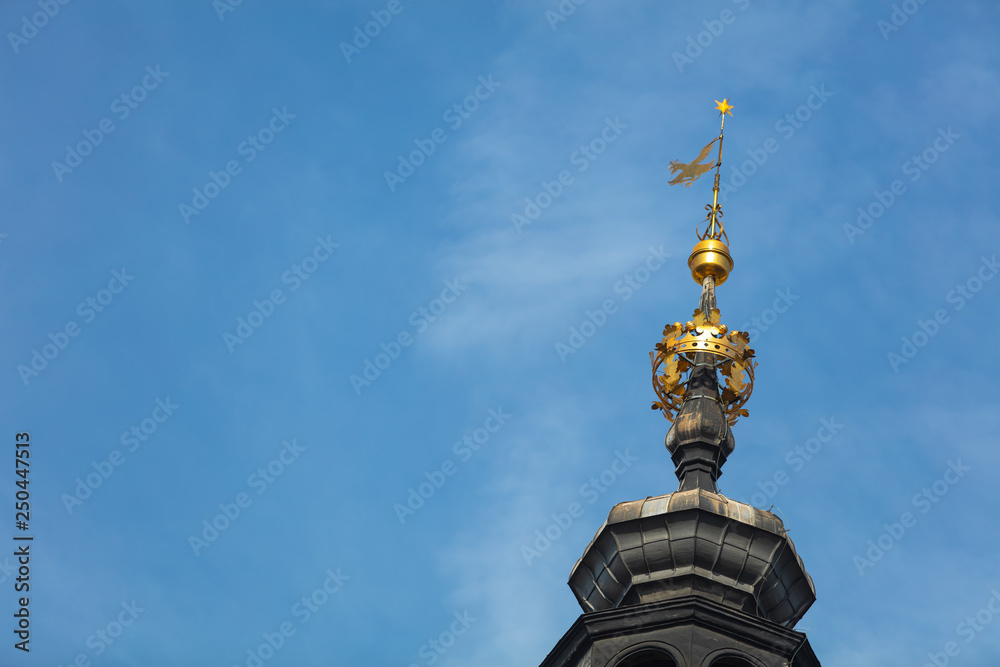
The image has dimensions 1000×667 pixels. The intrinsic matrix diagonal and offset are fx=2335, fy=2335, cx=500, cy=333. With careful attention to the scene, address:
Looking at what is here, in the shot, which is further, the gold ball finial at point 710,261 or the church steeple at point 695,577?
the gold ball finial at point 710,261

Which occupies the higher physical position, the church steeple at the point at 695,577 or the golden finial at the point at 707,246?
the golden finial at the point at 707,246

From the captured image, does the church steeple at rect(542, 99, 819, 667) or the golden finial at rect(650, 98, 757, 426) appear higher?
the golden finial at rect(650, 98, 757, 426)

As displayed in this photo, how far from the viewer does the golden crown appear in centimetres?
6262

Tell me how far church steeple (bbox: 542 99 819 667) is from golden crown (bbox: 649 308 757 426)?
0.06 metres

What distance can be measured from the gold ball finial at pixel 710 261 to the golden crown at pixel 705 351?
2756 mm

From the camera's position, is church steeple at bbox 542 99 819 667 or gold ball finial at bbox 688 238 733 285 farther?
gold ball finial at bbox 688 238 733 285

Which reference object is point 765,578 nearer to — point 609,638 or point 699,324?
point 609,638

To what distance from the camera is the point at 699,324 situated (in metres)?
63.7

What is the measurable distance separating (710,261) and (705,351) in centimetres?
412

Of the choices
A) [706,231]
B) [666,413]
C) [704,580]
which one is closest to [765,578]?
[704,580]

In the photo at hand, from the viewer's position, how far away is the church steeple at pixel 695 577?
54.4 metres

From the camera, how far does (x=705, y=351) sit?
6328 centimetres

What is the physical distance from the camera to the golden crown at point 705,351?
205 ft

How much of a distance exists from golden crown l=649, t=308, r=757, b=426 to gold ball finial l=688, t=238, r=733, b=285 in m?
2.76
